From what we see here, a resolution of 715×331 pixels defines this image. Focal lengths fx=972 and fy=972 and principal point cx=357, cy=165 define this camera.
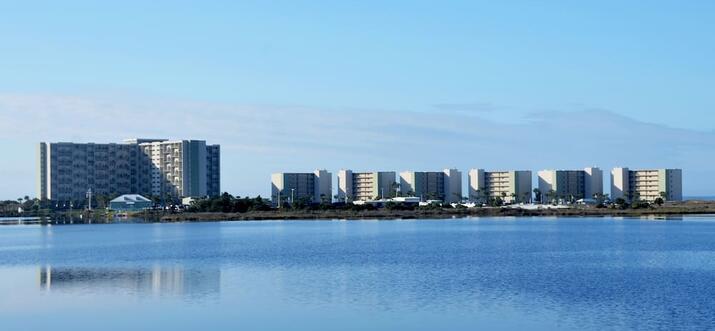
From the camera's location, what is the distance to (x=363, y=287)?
31406 mm

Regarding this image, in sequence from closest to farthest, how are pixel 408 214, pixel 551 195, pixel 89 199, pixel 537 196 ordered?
pixel 408 214, pixel 89 199, pixel 551 195, pixel 537 196

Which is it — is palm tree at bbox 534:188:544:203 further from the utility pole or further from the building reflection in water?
the building reflection in water

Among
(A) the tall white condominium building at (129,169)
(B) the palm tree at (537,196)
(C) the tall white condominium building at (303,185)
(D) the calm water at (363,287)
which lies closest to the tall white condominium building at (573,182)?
(B) the palm tree at (537,196)

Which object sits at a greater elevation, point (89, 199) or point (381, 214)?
point (89, 199)

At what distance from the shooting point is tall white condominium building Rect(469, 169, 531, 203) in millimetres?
172125

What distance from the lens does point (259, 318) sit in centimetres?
2473

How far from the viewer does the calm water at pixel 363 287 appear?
24156mm

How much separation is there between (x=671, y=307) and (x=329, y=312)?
9074 mm

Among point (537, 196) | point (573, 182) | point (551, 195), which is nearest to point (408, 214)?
point (551, 195)

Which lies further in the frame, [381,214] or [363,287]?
[381,214]

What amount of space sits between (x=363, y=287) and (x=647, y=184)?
144 metres

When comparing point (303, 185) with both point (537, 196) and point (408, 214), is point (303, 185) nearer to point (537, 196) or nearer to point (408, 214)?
point (537, 196)

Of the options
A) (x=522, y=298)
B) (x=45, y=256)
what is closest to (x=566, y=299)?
(x=522, y=298)

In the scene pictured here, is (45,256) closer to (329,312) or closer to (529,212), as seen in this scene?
(329,312)
